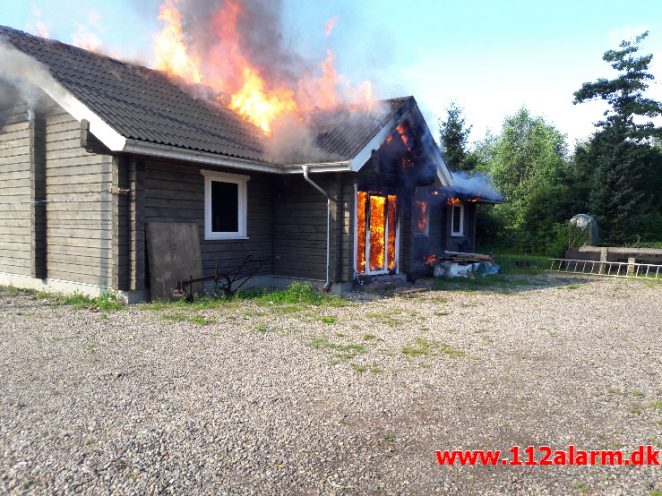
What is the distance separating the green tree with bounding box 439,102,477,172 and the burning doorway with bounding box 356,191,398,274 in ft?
50.4

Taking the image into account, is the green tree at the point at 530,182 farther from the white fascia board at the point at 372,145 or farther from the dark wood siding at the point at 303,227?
the dark wood siding at the point at 303,227

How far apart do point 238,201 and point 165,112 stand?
241cm

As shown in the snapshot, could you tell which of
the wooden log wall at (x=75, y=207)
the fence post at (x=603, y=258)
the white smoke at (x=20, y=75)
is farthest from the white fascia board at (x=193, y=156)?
the fence post at (x=603, y=258)

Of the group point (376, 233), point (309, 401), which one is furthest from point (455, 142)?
point (309, 401)

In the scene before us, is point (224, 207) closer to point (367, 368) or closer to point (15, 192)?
point (15, 192)

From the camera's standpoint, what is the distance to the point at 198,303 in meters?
9.23

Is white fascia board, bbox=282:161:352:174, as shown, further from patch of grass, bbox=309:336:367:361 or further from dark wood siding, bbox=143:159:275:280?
patch of grass, bbox=309:336:367:361

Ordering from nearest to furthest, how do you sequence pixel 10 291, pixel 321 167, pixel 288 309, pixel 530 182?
pixel 288 309 → pixel 10 291 → pixel 321 167 → pixel 530 182

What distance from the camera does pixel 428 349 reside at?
6355mm

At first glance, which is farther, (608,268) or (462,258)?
(608,268)

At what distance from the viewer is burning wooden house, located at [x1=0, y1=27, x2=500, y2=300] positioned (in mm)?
9000

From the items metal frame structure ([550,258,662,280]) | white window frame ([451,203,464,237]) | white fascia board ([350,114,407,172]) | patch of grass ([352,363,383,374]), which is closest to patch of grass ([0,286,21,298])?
white fascia board ([350,114,407,172])

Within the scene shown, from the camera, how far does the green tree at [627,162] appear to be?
2294cm

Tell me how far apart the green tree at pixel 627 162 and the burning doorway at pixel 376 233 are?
1497 centimetres
